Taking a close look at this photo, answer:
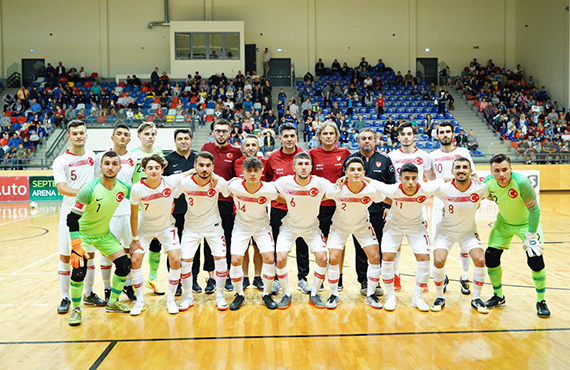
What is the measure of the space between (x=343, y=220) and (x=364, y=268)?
888 millimetres

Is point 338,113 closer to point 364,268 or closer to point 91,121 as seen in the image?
point 91,121

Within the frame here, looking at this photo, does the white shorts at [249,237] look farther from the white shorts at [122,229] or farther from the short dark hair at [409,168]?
the short dark hair at [409,168]

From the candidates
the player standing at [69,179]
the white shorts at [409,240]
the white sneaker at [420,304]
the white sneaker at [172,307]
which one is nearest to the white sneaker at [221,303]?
the white sneaker at [172,307]

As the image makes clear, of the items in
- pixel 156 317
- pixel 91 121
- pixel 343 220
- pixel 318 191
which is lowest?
pixel 156 317

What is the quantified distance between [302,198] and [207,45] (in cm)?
2344

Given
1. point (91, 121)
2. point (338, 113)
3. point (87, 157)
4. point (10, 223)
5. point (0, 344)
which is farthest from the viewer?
point (338, 113)

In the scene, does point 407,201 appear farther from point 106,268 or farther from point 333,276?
point 106,268

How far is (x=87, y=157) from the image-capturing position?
5.93 meters

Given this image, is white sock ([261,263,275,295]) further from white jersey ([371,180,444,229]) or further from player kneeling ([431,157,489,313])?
player kneeling ([431,157,489,313])

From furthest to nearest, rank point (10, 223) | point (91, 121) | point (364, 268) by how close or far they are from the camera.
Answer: point (91, 121), point (10, 223), point (364, 268)

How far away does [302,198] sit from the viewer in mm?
5820

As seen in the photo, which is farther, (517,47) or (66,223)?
(517,47)

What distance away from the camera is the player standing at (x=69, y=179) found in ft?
18.6

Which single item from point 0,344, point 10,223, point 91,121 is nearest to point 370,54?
point 91,121
